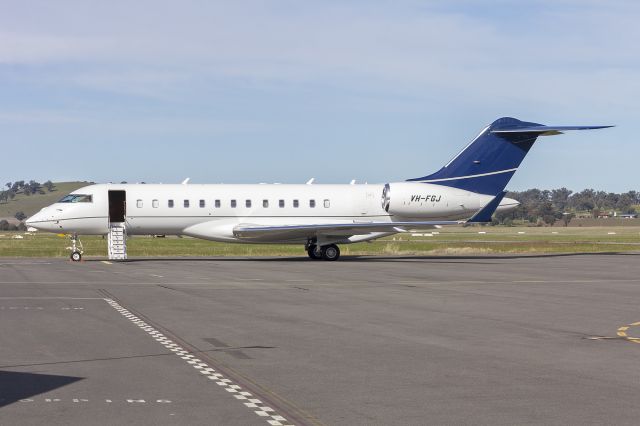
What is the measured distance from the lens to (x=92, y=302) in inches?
877

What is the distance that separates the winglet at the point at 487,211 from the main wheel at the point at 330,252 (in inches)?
259

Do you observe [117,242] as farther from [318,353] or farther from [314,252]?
[318,353]

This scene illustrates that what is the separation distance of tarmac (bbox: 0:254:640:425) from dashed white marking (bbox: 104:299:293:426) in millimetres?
31

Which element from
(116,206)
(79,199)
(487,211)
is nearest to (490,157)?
(487,211)

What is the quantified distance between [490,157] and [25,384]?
36.3 metres

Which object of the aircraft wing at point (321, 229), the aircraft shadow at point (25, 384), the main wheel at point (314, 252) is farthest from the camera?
the main wheel at point (314, 252)

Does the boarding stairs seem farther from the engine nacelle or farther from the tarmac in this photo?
the tarmac

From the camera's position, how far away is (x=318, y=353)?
13797 millimetres

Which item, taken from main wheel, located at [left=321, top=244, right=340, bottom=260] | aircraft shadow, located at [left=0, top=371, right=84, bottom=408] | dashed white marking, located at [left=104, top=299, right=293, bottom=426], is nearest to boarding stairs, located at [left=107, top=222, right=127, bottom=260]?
main wheel, located at [left=321, top=244, right=340, bottom=260]

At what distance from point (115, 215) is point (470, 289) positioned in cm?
2219

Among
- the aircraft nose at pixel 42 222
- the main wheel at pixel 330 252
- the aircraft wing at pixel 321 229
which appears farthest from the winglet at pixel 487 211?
the aircraft nose at pixel 42 222

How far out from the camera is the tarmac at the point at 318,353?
966 centimetres

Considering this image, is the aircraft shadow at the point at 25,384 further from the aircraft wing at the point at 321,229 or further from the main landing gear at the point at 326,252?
the main landing gear at the point at 326,252

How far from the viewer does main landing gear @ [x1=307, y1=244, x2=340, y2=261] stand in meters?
44.2
